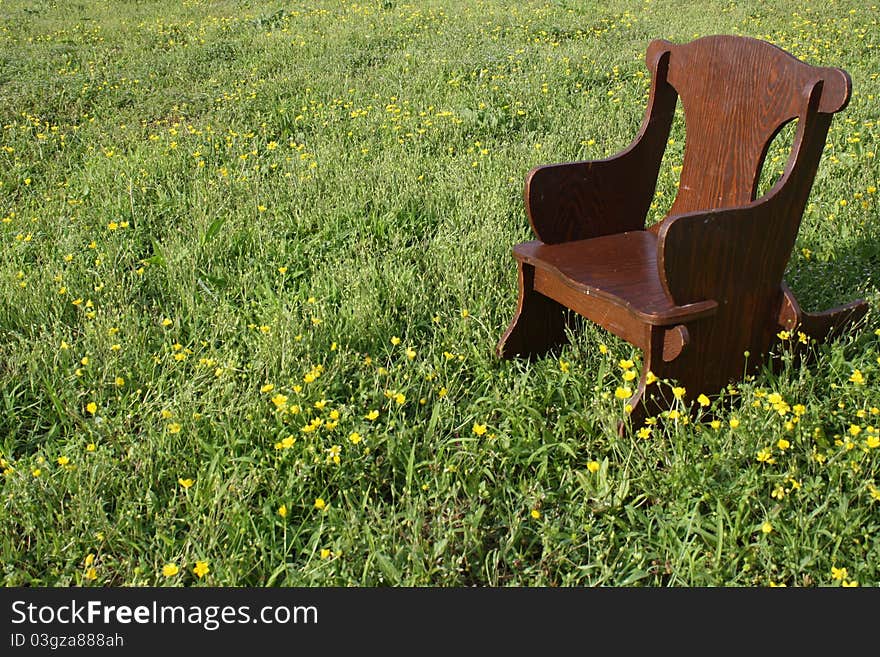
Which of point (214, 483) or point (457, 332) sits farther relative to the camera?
point (457, 332)

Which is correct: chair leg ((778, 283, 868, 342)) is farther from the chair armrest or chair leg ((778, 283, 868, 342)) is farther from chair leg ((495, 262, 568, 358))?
chair leg ((495, 262, 568, 358))

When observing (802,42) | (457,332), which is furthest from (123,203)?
(802,42)

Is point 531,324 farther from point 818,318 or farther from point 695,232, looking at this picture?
point 818,318

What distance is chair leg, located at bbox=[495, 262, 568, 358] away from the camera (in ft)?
10.5

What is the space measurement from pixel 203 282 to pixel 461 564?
2203 millimetres

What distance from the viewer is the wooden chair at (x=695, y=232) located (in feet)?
8.48

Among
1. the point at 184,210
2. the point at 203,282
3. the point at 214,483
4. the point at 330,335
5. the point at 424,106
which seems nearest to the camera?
the point at 214,483

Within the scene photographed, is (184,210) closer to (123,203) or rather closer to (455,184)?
(123,203)

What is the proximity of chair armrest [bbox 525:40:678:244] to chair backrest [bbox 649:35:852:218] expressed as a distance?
10cm

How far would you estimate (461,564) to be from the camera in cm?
236

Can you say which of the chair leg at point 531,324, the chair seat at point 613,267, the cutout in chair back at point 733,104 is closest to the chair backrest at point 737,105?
the cutout in chair back at point 733,104

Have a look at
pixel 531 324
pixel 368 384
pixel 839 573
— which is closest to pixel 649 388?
pixel 531 324

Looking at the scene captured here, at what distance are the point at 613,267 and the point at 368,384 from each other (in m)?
1.02

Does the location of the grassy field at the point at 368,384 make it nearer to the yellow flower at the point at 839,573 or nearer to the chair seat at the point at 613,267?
the yellow flower at the point at 839,573
